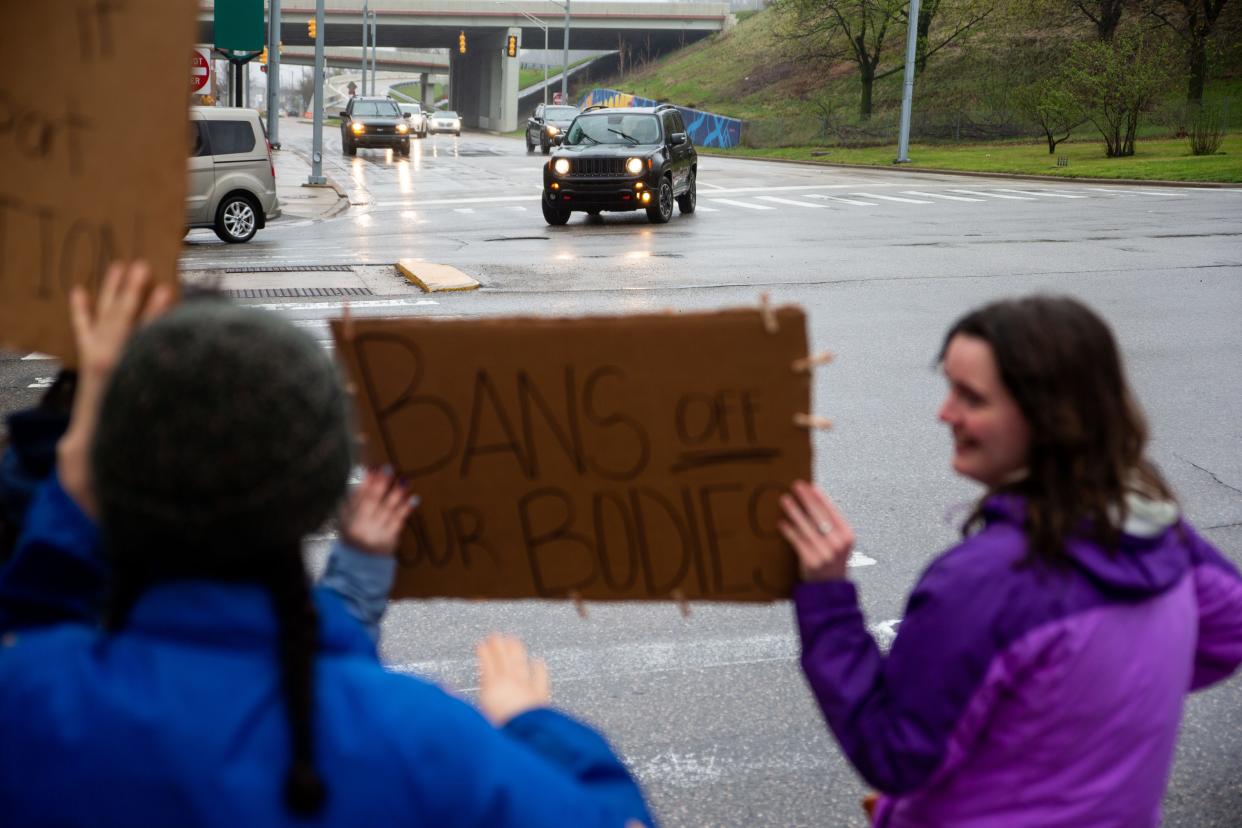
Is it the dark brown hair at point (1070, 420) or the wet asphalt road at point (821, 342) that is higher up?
the dark brown hair at point (1070, 420)

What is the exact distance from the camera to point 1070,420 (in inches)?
69.5

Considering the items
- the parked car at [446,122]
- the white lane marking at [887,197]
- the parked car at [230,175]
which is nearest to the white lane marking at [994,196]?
the white lane marking at [887,197]

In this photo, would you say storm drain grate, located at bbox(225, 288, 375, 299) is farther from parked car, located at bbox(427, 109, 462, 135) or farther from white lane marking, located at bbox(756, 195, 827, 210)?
parked car, located at bbox(427, 109, 462, 135)

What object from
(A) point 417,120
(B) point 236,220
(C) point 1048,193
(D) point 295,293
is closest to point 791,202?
(C) point 1048,193

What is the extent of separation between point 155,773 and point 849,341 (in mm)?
9261

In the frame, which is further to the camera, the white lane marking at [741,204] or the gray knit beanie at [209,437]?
the white lane marking at [741,204]

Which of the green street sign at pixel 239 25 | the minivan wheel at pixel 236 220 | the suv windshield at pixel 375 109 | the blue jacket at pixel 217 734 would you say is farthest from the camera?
the suv windshield at pixel 375 109

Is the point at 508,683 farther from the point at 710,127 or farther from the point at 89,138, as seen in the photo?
the point at 710,127

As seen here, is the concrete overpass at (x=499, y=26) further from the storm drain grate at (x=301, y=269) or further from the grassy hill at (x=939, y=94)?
the storm drain grate at (x=301, y=269)

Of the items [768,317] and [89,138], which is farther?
[768,317]

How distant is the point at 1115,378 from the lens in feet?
5.94

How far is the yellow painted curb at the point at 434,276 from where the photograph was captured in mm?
13008

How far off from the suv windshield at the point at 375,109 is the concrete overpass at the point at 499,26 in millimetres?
34640

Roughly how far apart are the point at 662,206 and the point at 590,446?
1914 cm
